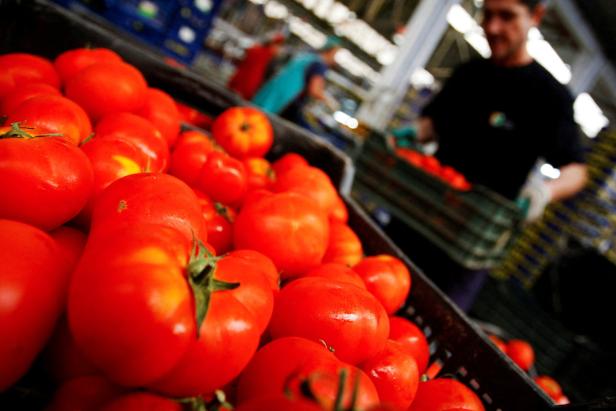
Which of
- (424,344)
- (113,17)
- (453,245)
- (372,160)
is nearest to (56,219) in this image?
(424,344)

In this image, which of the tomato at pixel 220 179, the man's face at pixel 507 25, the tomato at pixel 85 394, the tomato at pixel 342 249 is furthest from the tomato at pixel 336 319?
the man's face at pixel 507 25

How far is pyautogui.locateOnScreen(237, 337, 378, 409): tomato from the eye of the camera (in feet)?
1.79

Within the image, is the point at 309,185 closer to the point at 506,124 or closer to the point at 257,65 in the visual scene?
the point at 506,124

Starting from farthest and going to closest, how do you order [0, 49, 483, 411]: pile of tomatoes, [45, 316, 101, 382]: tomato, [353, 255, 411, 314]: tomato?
[353, 255, 411, 314]: tomato → [45, 316, 101, 382]: tomato → [0, 49, 483, 411]: pile of tomatoes

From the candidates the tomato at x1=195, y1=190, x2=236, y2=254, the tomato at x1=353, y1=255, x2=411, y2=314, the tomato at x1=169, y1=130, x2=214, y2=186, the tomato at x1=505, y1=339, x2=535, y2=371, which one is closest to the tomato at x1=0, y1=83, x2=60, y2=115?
the tomato at x1=169, y1=130, x2=214, y2=186

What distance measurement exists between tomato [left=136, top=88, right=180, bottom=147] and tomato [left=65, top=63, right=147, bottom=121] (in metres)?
0.10

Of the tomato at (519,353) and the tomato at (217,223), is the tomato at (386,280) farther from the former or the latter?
the tomato at (519,353)

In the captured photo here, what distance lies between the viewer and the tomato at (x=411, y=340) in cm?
111

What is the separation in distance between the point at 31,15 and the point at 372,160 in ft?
8.15

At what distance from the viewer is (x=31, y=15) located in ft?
5.39

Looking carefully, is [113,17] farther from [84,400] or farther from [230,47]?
[230,47]

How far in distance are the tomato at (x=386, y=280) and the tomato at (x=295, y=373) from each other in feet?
1.74

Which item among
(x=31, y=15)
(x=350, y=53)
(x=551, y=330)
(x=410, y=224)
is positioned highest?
(x=350, y=53)

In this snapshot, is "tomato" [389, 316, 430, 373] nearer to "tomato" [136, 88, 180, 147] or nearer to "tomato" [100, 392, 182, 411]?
"tomato" [100, 392, 182, 411]
